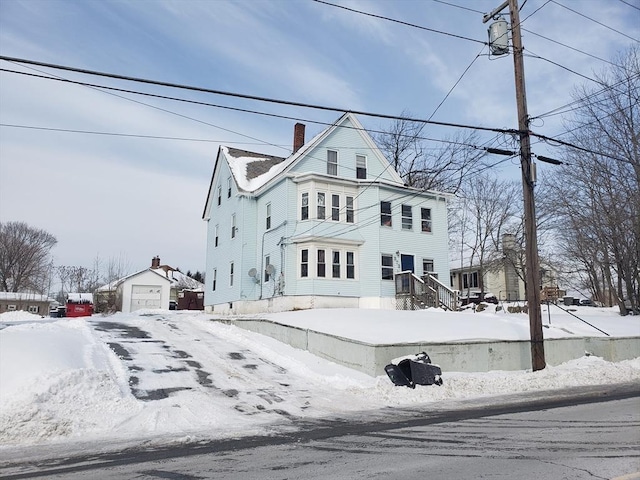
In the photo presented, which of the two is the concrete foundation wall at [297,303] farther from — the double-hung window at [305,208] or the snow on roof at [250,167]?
the snow on roof at [250,167]

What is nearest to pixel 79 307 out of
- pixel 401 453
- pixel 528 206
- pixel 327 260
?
pixel 327 260

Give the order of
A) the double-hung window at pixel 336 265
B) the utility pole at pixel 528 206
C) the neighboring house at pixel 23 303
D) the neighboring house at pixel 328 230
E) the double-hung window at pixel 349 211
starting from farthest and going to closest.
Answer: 1. the neighboring house at pixel 23 303
2. the double-hung window at pixel 349 211
3. the double-hung window at pixel 336 265
4. the neighboring house at pixel 328 230
5. the utility pole at pixel 528 206

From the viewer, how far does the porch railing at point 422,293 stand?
23.5m

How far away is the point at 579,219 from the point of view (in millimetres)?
28422

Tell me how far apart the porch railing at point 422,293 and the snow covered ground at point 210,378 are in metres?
3.98

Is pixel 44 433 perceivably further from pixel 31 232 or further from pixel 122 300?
pixel 31 232

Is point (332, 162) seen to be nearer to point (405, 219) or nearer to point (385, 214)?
point (385, 214)

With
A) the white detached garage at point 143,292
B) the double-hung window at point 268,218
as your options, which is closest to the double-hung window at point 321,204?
the double-hung window at point 268,218

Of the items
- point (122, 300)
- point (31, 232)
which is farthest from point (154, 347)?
point (31, 232)

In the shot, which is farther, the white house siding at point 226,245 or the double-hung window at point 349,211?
the white house siding at point 226,245

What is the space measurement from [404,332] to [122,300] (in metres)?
34.8

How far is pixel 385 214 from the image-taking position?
88.3 feet

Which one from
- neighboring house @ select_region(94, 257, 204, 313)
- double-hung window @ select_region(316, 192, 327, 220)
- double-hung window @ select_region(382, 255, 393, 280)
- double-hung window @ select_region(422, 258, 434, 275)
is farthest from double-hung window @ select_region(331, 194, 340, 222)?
neighboring house @ select_region(94, 257, 204, 313)

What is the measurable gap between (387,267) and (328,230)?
3820 millimetres
